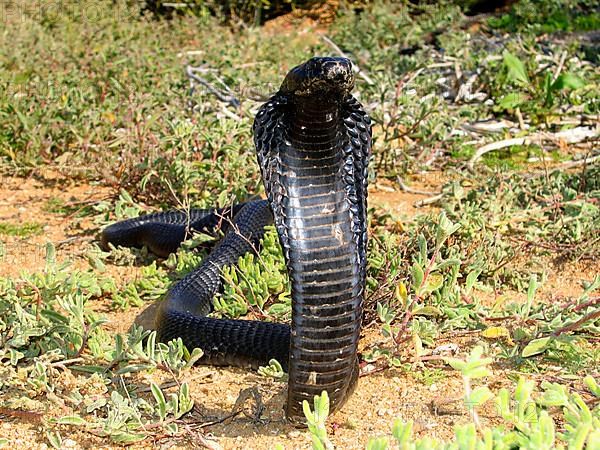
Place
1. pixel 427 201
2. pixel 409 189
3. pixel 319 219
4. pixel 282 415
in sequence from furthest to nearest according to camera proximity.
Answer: pixel 409 189 < pixel 427 201 < pixel 282 415 < pixel 319 219

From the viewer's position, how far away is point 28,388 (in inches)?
128

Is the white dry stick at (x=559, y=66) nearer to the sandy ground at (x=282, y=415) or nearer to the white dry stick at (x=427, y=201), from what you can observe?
the white dry stick at (x=427, y=201)

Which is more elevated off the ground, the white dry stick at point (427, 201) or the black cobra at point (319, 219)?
the black cobra at point (319, 219)

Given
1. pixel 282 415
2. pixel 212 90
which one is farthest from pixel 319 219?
pixel 212 90

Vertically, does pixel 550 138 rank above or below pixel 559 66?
below

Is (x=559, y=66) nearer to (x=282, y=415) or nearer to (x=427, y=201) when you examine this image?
(x=427, y=201)

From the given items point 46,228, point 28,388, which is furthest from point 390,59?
point 28,388

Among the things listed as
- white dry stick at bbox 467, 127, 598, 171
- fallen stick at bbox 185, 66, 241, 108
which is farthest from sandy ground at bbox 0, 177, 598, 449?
fallen stick at bbox 185, 66, 241, 108

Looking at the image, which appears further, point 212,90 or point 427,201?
point 212,90

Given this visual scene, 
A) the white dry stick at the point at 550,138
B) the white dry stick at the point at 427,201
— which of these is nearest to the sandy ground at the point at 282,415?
the white dry stick at the point at 427,201

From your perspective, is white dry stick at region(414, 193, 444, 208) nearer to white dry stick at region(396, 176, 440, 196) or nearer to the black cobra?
white dry stick at region(396, 176, 440, 196)

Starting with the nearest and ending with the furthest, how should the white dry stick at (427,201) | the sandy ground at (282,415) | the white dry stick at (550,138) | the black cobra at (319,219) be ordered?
the black cobra at (319,219) → the sandy ground at (282,415) → the white dry stick at (427,201) → the white dry stick at (550,138)

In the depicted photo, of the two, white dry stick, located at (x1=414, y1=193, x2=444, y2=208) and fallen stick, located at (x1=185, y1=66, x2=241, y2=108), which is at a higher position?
fallen stick, located at (x1=185, y1=66, x2=241, y2=108)

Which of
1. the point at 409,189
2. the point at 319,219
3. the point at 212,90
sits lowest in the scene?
the point at 409,189
